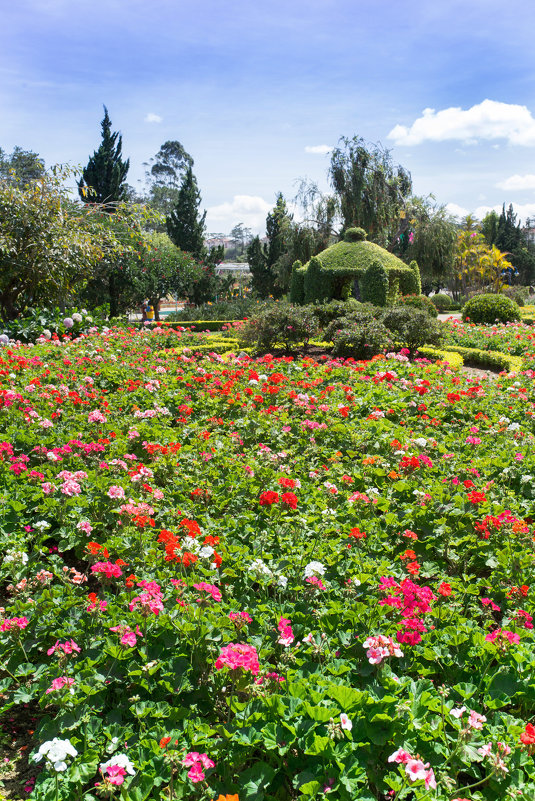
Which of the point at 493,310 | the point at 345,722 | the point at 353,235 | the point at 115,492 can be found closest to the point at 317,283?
the point at 353,235

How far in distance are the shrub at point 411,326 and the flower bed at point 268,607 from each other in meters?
6.80

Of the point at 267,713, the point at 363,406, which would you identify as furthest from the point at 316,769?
the point at 363,406

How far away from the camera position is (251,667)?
188cm

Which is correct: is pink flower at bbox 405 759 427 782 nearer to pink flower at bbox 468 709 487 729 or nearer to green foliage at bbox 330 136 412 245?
pink flower at bbox 468 709 487 729

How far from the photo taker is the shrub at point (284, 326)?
39.8ft

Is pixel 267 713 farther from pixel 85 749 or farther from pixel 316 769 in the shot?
pixel 85 749

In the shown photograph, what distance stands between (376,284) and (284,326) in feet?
15.0

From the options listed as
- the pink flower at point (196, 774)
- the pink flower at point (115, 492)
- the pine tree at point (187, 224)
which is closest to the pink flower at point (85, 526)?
the pink flower at point (115, 492)

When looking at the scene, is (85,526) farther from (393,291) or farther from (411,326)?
(393,291)

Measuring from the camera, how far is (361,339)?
1105 cm

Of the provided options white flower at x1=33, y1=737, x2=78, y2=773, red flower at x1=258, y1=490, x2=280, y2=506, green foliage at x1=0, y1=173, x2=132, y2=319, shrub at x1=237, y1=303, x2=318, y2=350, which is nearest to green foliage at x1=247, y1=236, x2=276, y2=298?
green foliage at x1=0, y1=173, x2=132, y2=319

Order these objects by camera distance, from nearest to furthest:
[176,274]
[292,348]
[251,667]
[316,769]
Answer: [316,769] < [251,667] < [292,348] < [176,274]

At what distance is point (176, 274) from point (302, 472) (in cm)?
2223

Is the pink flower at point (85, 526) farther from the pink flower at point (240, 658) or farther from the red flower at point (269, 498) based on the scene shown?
the pink flower at point (240, 658)
